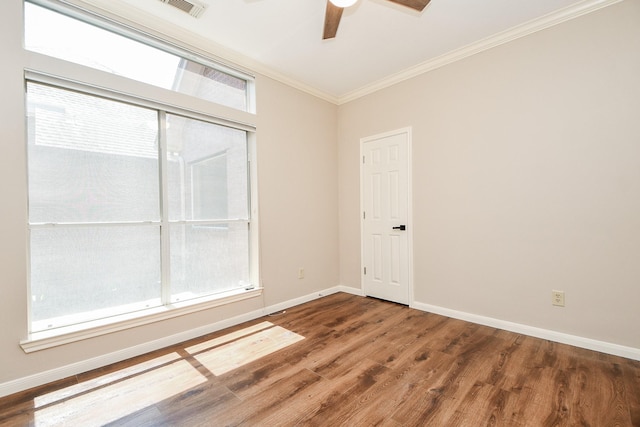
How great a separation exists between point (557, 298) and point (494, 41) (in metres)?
2.48

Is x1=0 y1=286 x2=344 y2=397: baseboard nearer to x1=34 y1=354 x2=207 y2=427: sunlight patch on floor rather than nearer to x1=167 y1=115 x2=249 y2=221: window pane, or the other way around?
x1=34 y1=354 x2=207 y2=427: sunlight patch on floor

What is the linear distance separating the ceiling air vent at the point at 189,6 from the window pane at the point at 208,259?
1843 mm

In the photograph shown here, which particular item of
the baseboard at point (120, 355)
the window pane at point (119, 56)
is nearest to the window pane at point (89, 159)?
the window pane at point (119, 56)

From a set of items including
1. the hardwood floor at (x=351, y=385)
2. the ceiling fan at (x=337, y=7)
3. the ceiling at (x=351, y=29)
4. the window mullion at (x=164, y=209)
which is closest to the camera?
the hardwood floor at (x=351, y=385)

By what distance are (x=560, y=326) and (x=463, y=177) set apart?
1.59 metres

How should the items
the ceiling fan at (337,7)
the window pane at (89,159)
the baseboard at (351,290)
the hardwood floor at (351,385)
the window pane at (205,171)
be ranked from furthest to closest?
the baseboard at (351,290)
the window pane at (205,171)
the window pane at (89,159)
the ceiling fan at (337,7)
the hardwood floor at (351,385)

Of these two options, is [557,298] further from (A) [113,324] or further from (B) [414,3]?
(A) [113,324]

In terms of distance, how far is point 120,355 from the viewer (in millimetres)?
2227

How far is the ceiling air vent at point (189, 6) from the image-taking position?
2207mm

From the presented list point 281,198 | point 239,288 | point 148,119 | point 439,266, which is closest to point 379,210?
point 439,266

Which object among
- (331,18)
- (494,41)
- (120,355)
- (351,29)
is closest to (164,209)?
(120,355)

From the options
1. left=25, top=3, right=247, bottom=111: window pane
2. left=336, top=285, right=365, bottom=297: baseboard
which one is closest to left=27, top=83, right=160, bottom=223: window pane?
left=25, top=3, right=247, bottom=111: window pane

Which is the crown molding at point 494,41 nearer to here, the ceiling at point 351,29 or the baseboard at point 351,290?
the ceiling at point 351,29

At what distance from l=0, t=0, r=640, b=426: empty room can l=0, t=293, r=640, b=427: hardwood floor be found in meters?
0.02
